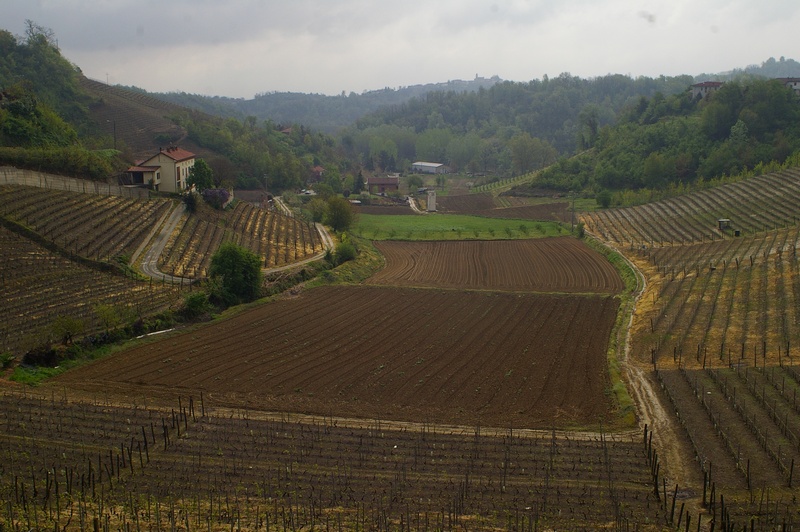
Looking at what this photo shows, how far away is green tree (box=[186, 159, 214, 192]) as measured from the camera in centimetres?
5491

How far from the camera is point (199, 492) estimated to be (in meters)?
16.7

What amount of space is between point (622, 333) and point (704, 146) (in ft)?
189

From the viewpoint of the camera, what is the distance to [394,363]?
26797mm

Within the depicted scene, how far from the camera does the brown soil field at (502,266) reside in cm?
4275

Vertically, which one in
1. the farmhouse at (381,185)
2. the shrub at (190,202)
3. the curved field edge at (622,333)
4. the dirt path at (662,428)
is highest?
the shrub at (190,202)

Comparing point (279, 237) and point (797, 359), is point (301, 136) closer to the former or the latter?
point (279, 237)

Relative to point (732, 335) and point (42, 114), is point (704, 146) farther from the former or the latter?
point (42, 114)

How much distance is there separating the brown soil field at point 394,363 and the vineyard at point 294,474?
5.12ft

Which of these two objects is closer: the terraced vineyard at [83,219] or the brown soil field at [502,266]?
the terraced vineyard at [83,219]

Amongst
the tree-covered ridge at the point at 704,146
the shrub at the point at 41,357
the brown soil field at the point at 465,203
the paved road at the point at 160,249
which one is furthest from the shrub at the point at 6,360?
the tree-covered ridge at the point at 704,146

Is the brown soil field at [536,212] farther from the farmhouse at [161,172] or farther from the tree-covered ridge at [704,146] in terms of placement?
the farmhouse at [161,172]

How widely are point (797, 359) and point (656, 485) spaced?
39.7ft

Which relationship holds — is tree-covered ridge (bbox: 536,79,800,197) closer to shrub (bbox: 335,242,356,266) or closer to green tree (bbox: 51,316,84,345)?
shrub (bbox: 335,242,356,266)

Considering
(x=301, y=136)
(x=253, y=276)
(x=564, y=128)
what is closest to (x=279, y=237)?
(x=253, y=276)
